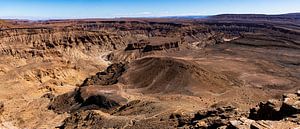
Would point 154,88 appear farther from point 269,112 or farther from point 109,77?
point 269,112

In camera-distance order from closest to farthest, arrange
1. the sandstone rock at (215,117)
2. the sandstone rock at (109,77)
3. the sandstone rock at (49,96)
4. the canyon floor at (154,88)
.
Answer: the sandstone rock at (215,117)
the canyon floor at (154,88)
the sandstone rock at (49,96)
the sandstone rock at (109,77)

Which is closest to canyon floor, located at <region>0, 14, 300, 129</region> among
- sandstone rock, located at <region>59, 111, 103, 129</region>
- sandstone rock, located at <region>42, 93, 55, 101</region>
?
sandstone rock, located at <region>59, 111, 103, 129</region>

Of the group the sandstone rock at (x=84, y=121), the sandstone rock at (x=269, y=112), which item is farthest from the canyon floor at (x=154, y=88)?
the sandstone rock at (x=84, y=121)

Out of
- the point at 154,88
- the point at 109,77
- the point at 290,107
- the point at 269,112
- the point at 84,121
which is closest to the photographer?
the point at 290,107

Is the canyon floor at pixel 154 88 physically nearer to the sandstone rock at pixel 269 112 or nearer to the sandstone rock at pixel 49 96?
the sandstone rock at pixel 269 112

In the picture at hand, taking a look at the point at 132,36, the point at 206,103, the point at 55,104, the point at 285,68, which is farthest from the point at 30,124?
the point at 132,36

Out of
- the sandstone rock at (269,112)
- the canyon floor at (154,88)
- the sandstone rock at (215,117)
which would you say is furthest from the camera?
the canyon floor at (154,88)

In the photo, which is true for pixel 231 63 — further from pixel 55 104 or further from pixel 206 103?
pixel 55 104

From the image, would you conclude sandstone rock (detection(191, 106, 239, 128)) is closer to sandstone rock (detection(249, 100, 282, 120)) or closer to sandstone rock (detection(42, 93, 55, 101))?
sandstone rock (detection(249, 100, 282, 120))

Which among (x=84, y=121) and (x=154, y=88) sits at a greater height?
(x=84, y=121)

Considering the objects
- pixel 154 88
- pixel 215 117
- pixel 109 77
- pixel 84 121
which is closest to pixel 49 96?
pixel 109 77
